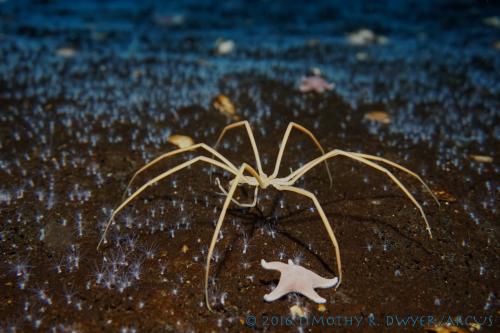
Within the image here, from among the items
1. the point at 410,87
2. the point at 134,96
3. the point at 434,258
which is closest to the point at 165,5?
the point at 134,96

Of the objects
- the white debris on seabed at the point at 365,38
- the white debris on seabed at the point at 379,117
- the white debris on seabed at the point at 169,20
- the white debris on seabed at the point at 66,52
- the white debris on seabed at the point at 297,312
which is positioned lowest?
the white debris on seabed at the point at 297,312

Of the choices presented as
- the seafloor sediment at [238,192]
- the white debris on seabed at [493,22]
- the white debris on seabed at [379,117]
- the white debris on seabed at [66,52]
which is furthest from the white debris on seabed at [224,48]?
the white debris on seabed at [493,22]

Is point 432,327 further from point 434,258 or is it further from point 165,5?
point 165,5

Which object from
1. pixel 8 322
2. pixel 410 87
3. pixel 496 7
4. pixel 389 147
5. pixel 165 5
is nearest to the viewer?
pixel 8 322

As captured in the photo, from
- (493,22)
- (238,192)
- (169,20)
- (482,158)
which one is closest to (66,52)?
(169,20)

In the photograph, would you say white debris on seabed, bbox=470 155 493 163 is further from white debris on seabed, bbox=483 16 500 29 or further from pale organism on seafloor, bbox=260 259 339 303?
white debris on seabed, bbox=483 16 500 29

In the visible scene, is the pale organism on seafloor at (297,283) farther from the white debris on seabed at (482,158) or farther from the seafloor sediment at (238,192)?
the white debris on seabed at (482,158)
